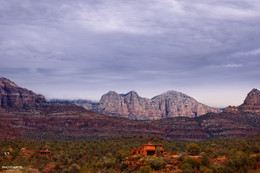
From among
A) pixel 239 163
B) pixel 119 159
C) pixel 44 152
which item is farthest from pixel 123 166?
pixel 44 152

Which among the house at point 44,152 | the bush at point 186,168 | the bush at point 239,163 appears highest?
the bush at point 239,163

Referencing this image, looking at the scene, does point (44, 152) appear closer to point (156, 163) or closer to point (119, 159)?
point (119, 159)

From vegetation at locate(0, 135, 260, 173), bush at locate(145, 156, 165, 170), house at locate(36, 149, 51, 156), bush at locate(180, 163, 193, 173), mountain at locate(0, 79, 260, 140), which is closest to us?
bush at locate(180, 163, 193, 173)

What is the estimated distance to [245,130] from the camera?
514 ft

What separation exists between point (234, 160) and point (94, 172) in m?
28.9

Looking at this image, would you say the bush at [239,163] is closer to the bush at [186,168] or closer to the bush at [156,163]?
the bush at [186,168]

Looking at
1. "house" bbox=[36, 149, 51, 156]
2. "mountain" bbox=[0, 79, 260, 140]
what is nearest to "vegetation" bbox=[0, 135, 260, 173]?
"house" bbox=[36, 149, 51, 156]

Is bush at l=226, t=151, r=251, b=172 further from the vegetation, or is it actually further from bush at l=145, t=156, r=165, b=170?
bush at l=145, t=156, r=165, b=170

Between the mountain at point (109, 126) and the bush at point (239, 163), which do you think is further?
the mountain at point (109, 126)

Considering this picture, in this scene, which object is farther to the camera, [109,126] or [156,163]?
[109,126]

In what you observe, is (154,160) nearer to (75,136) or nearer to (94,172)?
(94,172)

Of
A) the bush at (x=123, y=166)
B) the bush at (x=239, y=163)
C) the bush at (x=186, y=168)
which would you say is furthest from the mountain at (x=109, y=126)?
the bush at (x=239, y=163)

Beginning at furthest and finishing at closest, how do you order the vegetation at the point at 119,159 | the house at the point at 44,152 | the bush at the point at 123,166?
the house at the point at 44,152
the bush at the point at 123,166
the vegetation at the point at 119,159

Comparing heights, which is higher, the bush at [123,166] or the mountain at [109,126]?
the mountain at [109,126]
